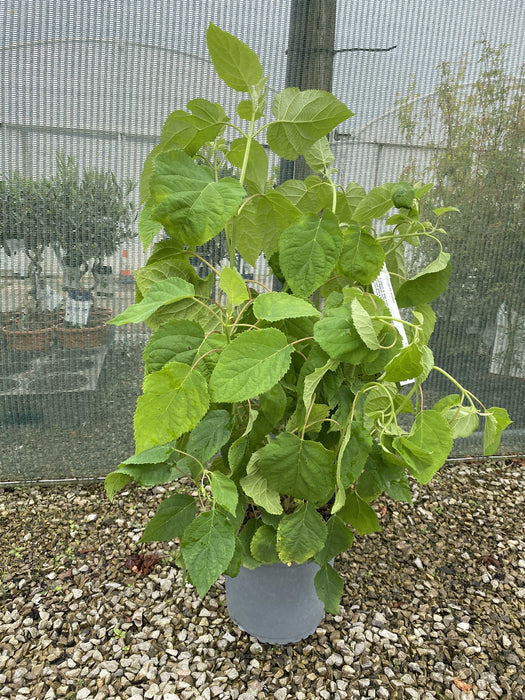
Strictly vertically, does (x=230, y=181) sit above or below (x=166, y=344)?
above

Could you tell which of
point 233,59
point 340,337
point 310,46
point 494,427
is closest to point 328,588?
point 494,427

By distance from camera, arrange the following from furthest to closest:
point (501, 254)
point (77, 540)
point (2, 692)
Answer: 1. point (501, 254)
2. point (77, 540)
3. point (2, 692)

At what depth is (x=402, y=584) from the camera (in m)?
1.19

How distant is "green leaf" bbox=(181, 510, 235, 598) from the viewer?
2.14ft

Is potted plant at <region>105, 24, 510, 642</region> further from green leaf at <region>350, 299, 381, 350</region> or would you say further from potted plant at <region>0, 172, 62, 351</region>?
potted plant at <region>0, 172, 62, 351</region>

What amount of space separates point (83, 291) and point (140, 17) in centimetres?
72

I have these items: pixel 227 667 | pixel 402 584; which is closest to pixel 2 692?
pixel 227 667

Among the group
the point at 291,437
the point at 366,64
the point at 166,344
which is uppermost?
the point at 366,64

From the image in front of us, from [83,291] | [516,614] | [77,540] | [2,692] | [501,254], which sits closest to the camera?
[2,692]

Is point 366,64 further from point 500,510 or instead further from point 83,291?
point 500,510

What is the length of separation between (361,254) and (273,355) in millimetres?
216

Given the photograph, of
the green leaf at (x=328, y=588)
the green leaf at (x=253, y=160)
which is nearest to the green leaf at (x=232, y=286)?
the green leaf at (x=253, y=160)

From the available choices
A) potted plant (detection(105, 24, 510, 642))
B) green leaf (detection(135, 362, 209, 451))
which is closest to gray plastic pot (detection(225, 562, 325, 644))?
potted plant (detection(105, 24, 510, 642))

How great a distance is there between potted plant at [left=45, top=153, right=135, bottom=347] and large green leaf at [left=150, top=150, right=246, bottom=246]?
0.83m
